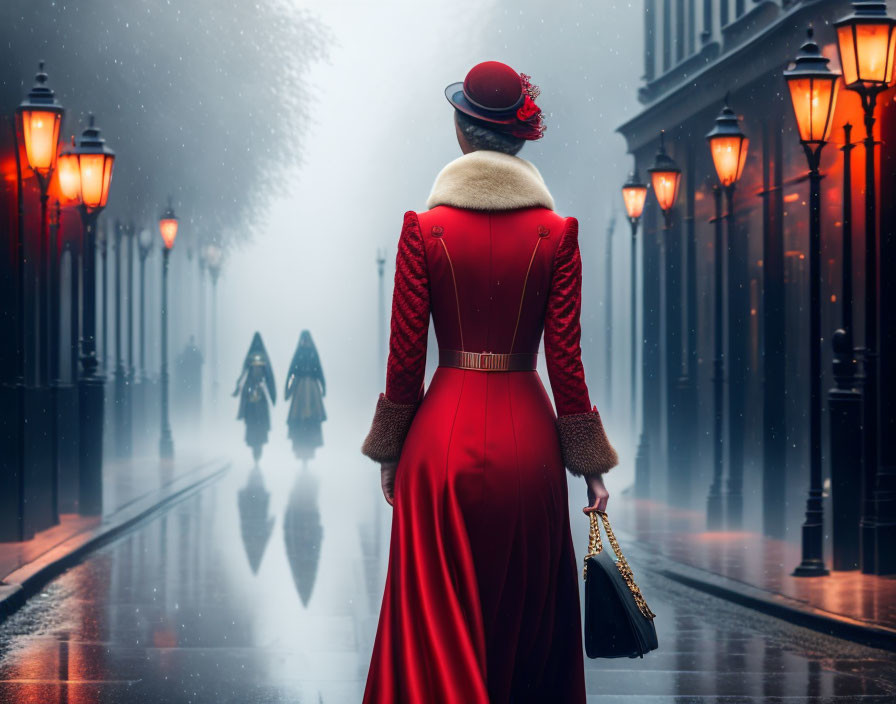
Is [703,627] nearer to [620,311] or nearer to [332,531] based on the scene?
[332,531]

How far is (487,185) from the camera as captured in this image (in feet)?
15.5

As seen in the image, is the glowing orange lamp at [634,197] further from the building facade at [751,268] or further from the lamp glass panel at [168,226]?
the lamp glass panel at [168,226]

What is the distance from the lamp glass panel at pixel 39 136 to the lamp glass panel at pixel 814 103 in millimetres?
6359

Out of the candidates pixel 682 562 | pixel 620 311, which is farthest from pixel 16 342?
pixel 620 311

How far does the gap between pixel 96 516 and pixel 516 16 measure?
3052cm

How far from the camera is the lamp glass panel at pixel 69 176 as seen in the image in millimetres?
14883

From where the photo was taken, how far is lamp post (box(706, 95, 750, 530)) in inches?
572

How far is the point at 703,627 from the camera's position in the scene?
9.20 meters

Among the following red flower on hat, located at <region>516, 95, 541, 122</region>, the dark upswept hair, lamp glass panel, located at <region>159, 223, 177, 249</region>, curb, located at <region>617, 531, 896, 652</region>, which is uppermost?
lamp glass panel, located at <region>159, 223, 177, 249</region>

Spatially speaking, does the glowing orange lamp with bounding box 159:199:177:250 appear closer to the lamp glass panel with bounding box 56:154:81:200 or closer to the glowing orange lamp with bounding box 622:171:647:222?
the glowing orange lamp with bounding box 622:171:647:222

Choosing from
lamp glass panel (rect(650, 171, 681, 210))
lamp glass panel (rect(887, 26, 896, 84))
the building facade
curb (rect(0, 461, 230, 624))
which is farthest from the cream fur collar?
lamp glass panel (rect(650, 171, 681, 210))

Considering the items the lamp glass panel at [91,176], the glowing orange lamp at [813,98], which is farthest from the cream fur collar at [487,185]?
the lamp glass panel at [91,176]

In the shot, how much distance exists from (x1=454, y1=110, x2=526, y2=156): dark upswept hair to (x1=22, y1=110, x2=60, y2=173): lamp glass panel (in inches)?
347

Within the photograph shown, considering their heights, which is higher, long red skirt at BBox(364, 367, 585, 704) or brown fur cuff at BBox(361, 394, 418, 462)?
brown fur cuff at BBox(361, 394, 418, 462)
